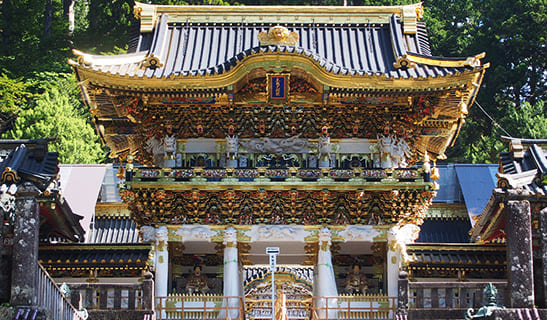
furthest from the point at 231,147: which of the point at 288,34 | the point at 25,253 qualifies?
the point at 25,253

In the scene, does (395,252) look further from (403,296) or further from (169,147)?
(169,147)

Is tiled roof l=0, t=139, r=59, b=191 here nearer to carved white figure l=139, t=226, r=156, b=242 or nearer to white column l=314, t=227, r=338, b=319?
carved white figure l=139, t=226, r=156, b=242

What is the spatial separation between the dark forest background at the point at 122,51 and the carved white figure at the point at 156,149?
1500 centimetres

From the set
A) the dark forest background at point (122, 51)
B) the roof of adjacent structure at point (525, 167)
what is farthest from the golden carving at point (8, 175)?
the dark forest background at point (122, 51)

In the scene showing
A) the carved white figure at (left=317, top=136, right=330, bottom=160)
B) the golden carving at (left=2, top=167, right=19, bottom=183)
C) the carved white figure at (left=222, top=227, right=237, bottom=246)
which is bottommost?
the carved white figure at (left=222, top=227, right=237, bottom=246)

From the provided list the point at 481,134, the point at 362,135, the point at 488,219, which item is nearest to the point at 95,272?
the point at 362,135

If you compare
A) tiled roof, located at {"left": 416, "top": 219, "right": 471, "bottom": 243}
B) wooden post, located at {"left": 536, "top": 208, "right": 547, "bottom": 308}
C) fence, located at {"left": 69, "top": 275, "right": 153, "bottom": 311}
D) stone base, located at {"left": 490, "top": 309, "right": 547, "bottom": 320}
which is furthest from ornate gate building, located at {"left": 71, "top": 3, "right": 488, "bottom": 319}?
tiled roof, located at {"left": 416, "top": 219, "right": 471, "bottom": 243}

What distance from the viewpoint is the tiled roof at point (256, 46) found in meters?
29.9

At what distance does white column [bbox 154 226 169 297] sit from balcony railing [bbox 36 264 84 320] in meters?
3.96

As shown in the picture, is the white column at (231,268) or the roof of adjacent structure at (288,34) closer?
the white column at (231,268)

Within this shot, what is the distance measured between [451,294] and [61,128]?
2521cm

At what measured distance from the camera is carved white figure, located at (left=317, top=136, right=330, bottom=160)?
101 feet

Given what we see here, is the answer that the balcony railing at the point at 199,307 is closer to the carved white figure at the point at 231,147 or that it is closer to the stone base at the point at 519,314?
the carved white figure at the point at 231,147

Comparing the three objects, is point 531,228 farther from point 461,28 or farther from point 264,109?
point 461,28
